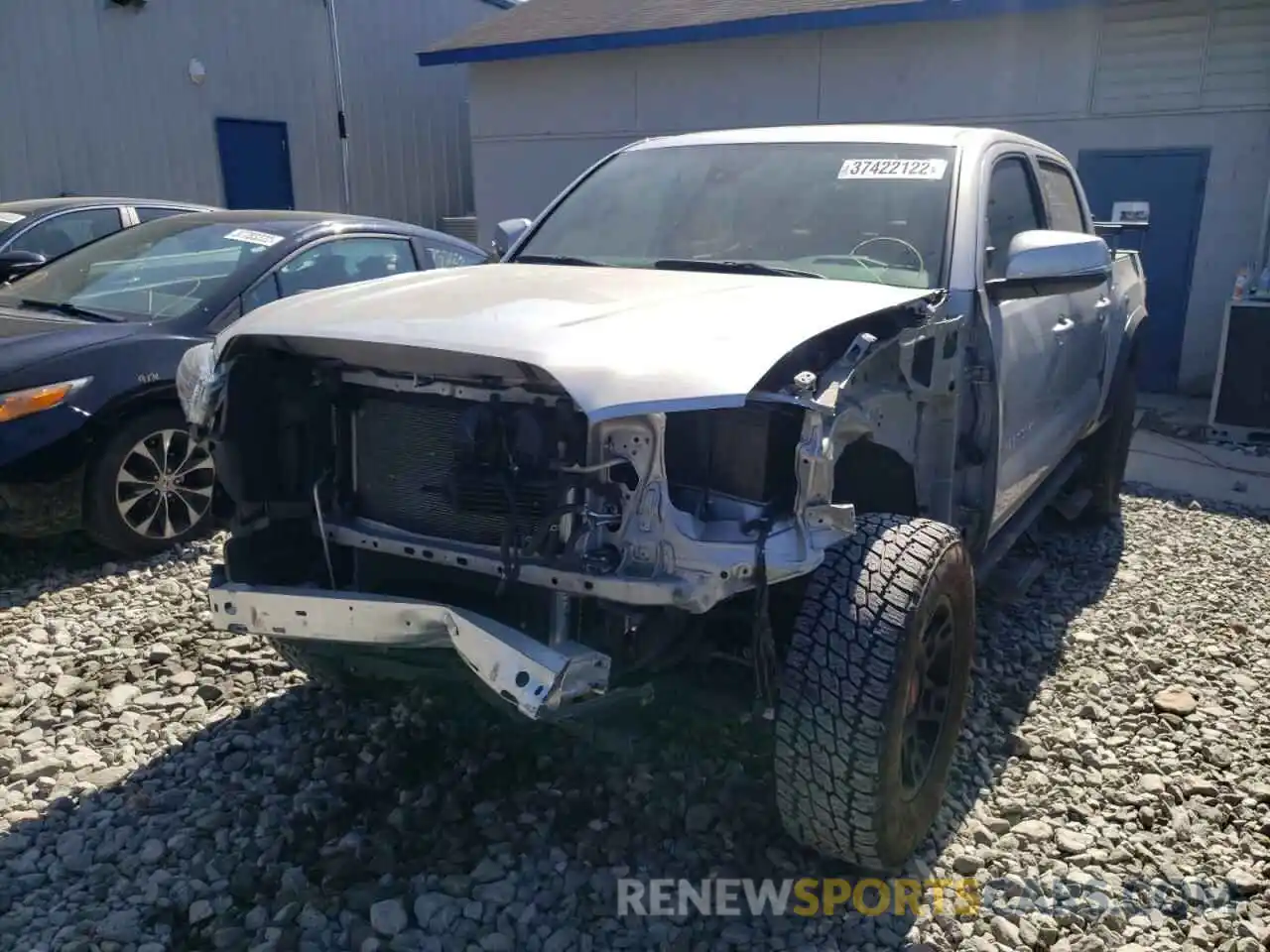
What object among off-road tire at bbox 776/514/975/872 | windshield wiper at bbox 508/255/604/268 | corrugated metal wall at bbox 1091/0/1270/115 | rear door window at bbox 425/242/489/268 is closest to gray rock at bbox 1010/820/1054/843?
off-road tire at bbox 776/514/975/872

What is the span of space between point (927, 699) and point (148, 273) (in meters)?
4.37

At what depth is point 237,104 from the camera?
587 inches

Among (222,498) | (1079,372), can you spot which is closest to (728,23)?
(1079,372)

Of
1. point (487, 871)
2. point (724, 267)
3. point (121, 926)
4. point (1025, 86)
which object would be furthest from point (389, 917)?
point (1025, 86)

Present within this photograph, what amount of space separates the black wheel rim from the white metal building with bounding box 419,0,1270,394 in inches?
293

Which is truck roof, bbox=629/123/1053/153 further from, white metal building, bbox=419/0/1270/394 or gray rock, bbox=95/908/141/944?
white metal building, bbox=419/0/1270/394

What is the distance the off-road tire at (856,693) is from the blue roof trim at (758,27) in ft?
25.9

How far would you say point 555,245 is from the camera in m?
3.91

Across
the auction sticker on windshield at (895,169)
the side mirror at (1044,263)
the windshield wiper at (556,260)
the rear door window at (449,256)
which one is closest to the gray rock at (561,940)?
the windshield wiper at (556,260)

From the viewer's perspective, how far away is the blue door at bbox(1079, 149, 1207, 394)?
8789mm

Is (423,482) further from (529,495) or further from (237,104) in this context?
(237,104)

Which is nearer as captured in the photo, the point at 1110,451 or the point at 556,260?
the point at 556,260

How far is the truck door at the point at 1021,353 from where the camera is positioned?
139 inches

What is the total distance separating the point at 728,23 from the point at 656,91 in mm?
1123
